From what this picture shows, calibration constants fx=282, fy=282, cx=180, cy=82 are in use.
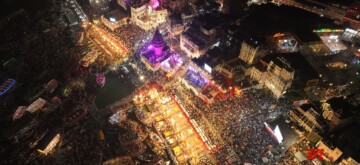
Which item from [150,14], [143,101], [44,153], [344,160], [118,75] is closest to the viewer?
[344,160]

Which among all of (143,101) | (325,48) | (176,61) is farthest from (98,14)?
(325,48)

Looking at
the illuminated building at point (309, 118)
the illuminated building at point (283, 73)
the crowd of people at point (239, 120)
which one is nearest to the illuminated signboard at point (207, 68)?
the crowd of people at point (239, 120)

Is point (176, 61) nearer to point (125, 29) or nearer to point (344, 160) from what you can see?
point (125, 29)

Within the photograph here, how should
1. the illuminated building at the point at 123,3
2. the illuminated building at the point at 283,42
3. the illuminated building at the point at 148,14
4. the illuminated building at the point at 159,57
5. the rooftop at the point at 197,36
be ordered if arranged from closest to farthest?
1. the illuminated building at the point at 159,57
2. the illuminated building at the point at 283,42
3. the rooftop at the point at 197,36
4. the illuminated building at the point at 148,14
5. the illuminated building at the point at 123,3

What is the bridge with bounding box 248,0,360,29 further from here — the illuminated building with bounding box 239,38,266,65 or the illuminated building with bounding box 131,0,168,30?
the illuminated building with bounding box 131,0,168,30

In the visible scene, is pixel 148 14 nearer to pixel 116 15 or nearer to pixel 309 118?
pixel 116 15

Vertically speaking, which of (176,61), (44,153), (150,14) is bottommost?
A: (44,153)

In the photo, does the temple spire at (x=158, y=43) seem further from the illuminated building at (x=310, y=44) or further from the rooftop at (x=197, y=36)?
the illuminated building at (x=310, y=44)
